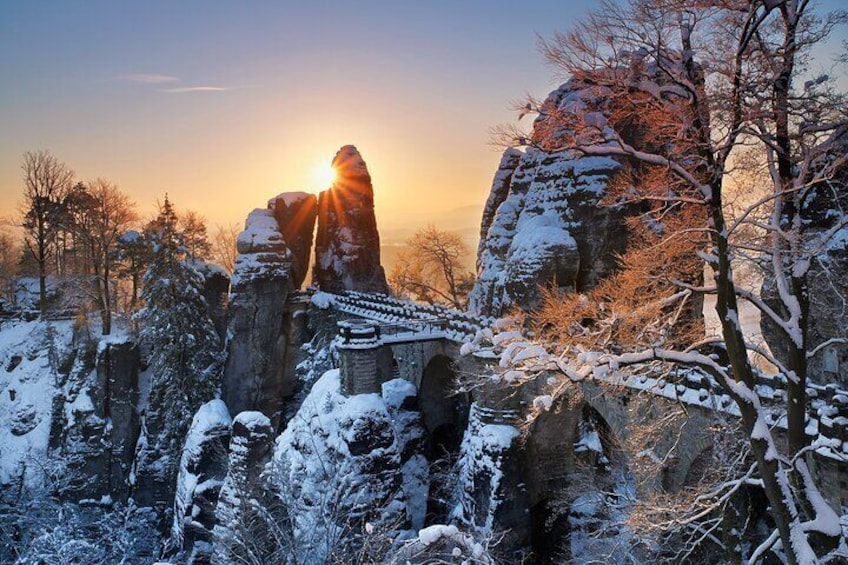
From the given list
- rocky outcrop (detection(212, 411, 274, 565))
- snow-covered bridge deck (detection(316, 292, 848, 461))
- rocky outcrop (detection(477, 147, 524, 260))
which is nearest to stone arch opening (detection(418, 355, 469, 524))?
snow-covered bridge deck (detection(316, 292, 848, 461))

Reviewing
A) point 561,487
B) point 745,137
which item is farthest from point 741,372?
point 561,487

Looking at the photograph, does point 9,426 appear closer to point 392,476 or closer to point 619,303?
point 392,476

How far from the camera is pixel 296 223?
3491 centimetres

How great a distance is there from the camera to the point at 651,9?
604 cm

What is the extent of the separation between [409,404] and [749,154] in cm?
1323

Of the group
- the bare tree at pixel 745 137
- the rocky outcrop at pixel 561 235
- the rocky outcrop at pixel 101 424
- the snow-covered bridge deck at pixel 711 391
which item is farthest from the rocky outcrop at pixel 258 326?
the bare tree at pixel 745 137

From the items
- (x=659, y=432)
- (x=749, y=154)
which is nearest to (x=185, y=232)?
(x=659, y=432)

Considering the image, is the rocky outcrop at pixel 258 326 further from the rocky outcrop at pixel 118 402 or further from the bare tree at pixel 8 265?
the bare tree at pixel 8 265

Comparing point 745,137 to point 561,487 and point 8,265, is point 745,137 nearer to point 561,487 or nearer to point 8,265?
point 561,487

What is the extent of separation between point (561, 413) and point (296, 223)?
968 inches

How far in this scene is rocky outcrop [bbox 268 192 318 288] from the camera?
3456 centimetres

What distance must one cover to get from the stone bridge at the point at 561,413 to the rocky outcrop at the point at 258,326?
5.64m

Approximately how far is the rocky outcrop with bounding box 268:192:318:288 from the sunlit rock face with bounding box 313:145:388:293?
89 cm

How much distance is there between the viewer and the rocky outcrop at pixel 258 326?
27141 millimetres
